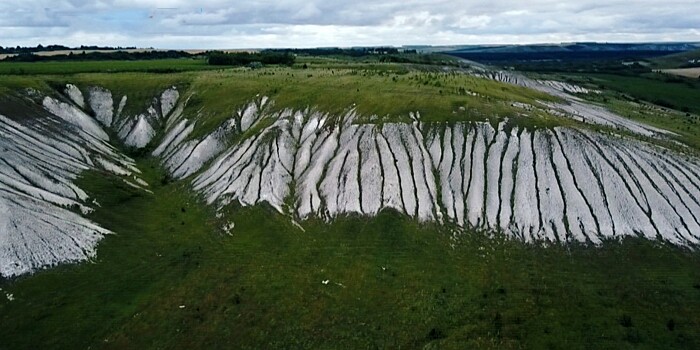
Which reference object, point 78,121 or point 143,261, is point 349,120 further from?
point 78,121

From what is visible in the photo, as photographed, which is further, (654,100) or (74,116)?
(654,100)

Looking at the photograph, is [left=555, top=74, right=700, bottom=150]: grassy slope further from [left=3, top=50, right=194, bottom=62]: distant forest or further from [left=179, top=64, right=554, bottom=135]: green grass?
[left=3, top=50, right=194, bottom=62]: distant forest

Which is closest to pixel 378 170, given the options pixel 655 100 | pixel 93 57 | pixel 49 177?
pixel 49 177

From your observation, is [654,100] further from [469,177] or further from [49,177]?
[49,177]

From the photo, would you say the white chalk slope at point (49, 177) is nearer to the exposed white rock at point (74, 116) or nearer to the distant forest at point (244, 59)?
the exposed white rock at point (74, 116)

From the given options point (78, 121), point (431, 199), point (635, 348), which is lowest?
point (635, 348)

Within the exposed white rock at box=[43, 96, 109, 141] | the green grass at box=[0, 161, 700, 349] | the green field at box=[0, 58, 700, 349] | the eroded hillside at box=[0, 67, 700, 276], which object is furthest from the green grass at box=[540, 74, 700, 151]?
the exposed white rock at box=[43, 96, 109, 141]

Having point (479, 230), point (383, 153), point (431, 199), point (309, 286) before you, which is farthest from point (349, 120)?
point (309, 286)


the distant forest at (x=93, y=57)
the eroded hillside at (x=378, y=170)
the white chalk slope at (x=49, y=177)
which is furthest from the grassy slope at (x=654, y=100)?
the distant forest at (x=93, y=57)
